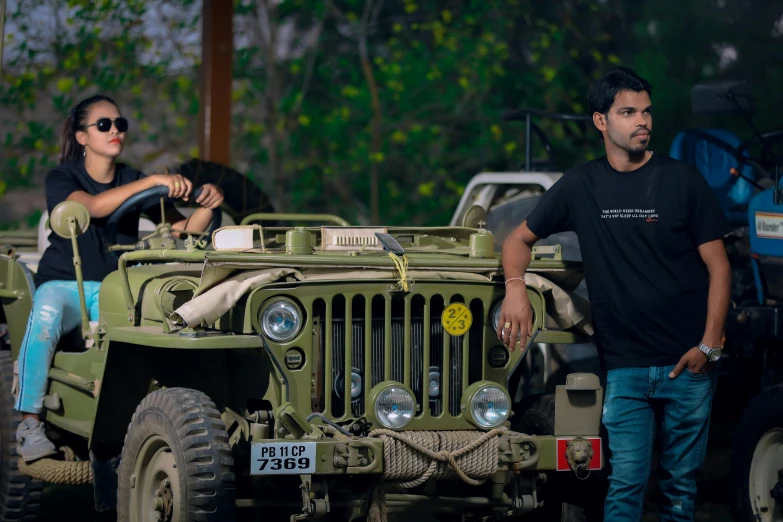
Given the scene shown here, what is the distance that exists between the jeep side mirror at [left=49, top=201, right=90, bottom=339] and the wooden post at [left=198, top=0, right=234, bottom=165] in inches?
215

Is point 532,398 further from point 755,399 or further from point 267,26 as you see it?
point 267,26

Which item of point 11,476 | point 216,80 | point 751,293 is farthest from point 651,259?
point 216,80

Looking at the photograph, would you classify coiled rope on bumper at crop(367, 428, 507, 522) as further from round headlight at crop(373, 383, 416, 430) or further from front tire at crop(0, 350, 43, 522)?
front tire at crop(0, 350, 43, 522)

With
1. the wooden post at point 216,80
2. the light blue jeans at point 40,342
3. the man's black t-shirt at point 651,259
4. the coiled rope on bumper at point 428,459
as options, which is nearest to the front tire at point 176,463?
the coiled rope on bumper at point 428,459

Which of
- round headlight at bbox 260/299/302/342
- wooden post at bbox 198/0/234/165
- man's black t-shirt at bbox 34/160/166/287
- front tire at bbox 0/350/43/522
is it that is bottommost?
front tire at bbox 0/350/43/522

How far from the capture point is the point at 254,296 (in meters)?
5.03

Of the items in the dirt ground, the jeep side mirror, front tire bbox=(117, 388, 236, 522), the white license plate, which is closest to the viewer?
the white license plate

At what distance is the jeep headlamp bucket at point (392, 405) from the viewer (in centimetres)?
514

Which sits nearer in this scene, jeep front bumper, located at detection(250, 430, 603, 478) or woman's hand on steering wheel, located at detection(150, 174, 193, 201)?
jeep front bumper, located at detection(250, 430, 603, 478)

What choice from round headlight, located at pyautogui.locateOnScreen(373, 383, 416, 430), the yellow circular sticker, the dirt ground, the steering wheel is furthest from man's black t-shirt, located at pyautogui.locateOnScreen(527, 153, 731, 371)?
the dirt ground

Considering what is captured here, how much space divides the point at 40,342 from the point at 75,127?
1.26 meters

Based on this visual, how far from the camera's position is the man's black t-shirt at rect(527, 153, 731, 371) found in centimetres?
507

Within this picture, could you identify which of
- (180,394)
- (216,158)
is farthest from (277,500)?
(216,158)

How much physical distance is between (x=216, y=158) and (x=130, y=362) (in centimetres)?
587
